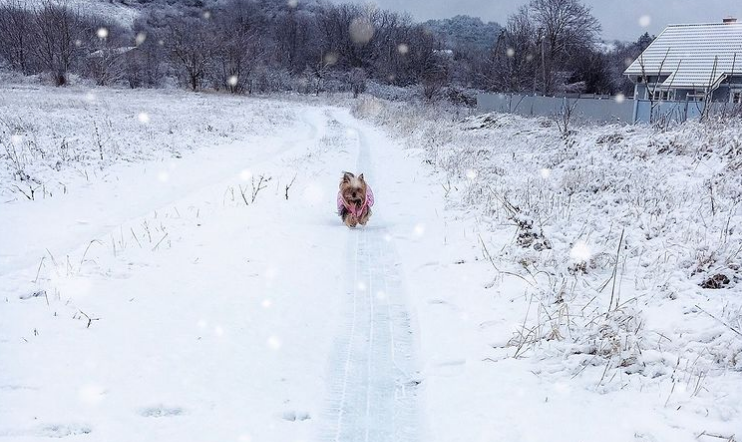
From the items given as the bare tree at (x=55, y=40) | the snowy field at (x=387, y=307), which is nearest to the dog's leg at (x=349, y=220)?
the snowy field at (x=387, y=307)

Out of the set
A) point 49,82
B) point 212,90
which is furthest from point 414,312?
point 212,90

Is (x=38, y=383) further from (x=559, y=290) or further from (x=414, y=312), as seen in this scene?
(x=559, y=290)

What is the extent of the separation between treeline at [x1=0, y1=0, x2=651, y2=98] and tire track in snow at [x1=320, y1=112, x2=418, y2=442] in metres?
35.3

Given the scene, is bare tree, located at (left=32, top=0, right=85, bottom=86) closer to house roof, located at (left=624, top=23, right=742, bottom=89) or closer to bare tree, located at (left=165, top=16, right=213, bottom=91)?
bare tree, located at (left=165, top=16, right=213, bottom=91)

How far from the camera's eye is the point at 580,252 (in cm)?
533

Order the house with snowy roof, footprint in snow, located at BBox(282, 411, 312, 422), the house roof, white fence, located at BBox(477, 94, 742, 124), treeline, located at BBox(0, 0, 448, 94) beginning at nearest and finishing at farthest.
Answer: footprint in snow, located at BBox(282, 411, 312, 422) → white fence, located at BBox(477, 94, 742, 124) → the house with snowy roof → the house roof → treeline, located at BBox(0, 0, 448, 94)

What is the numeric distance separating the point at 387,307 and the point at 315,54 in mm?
84564

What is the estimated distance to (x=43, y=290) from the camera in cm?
429

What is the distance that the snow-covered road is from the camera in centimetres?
283

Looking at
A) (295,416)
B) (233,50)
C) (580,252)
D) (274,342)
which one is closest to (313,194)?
(580,252)

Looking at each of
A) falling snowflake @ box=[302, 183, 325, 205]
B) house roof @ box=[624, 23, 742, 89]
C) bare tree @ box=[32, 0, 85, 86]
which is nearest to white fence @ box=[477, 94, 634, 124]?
house roof @ box=[624, 23, 742, 89]

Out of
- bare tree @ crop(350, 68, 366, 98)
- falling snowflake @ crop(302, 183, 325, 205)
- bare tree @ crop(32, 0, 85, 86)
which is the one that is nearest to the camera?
falling snowflake @ crop(302, 183, 325, 205)

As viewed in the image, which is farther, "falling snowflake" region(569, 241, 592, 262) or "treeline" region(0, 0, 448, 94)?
"treeline" region(0, 0, 448, 94)

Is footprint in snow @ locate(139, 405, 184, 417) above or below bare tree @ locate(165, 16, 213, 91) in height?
below
